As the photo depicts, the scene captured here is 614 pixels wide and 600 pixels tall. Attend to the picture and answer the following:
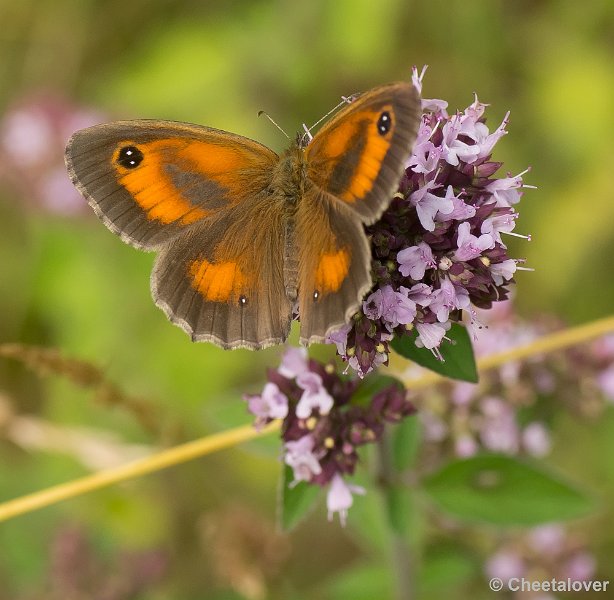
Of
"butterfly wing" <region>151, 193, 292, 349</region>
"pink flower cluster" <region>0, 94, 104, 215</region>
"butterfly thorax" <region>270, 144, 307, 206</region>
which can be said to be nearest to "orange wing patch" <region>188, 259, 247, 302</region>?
"butterfly wing" <region>151, 193, 292, 349</region>

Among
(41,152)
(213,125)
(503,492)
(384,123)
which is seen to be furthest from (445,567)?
(41,152)

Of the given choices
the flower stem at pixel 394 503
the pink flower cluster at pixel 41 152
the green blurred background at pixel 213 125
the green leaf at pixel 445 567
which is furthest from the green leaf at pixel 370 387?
the pink flower cluster at pixel 41 152

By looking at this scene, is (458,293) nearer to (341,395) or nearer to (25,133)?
(341,395)

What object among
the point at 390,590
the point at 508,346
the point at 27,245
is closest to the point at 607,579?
the point at 390,590

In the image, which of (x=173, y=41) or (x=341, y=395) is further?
(x=173, y=41)

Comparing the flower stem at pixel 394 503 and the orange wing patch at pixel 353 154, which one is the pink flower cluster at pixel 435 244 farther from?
the flower stem at pixel 394 503

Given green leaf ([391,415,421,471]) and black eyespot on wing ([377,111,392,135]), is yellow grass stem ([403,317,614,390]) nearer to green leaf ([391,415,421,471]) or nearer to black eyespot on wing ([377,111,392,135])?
green leaf ([391,415,421,471])

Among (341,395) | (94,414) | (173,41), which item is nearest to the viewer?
(341,395)
